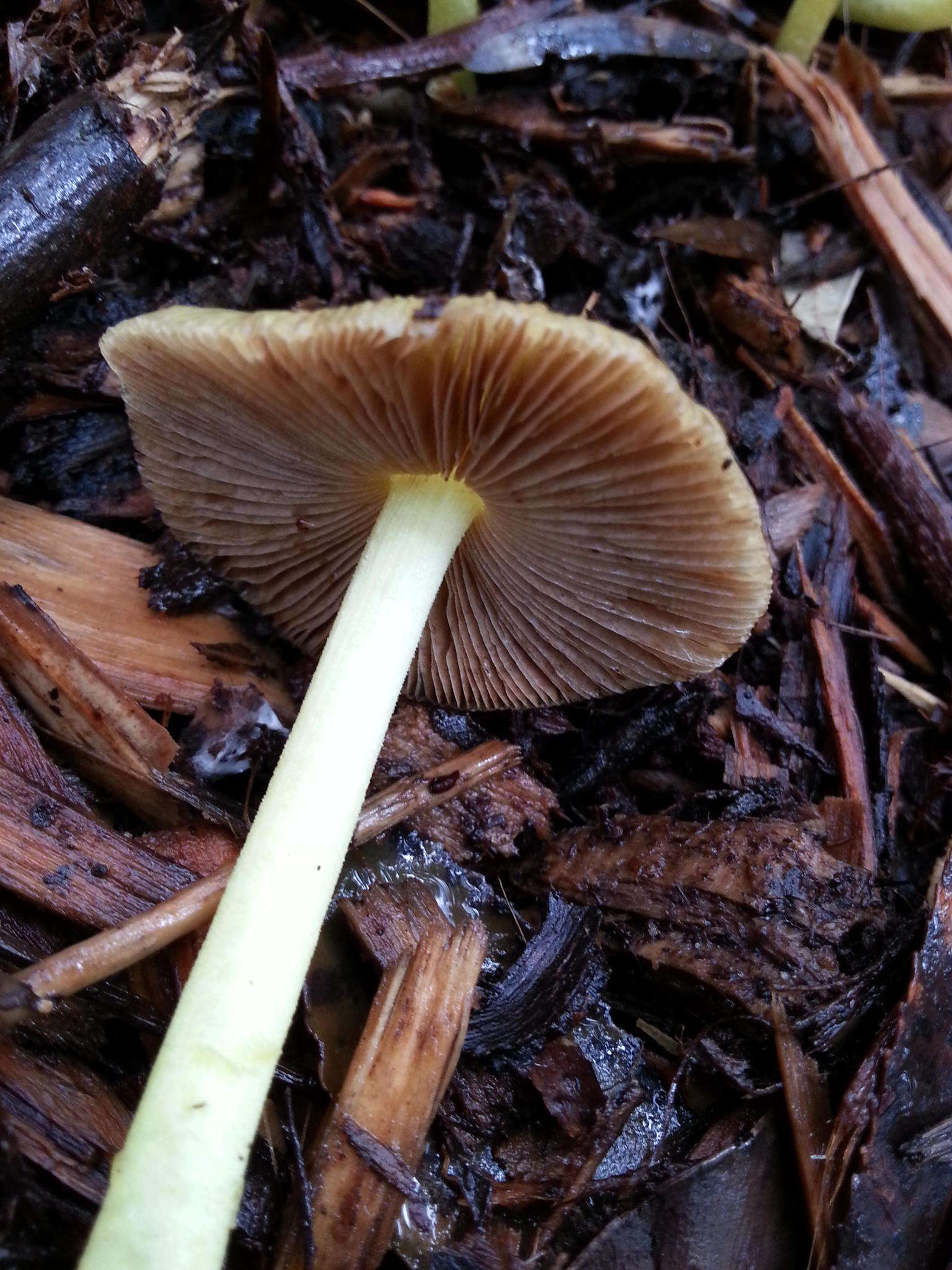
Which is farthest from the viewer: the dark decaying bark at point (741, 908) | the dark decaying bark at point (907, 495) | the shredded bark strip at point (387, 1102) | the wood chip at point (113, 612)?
the dark decaying bark at point (907, 495)

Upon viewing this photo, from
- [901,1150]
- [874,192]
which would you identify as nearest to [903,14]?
[874,192]

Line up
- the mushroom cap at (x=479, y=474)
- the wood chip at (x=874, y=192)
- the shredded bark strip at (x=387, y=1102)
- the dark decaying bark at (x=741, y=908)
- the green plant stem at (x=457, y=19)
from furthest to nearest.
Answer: the wood chip at (x=874, y=192), the green plant stem at (x=457, y=19), the dark decaying bark at (x=741, y=908), the shredded bark strip at (x=387, y=1102), the mushroom cap at (x=479, y=474)

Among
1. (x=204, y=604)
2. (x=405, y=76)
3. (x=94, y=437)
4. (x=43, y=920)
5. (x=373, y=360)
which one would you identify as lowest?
(x=43, y=920)

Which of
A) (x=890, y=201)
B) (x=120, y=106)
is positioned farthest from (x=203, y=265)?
(x=890, y=201)

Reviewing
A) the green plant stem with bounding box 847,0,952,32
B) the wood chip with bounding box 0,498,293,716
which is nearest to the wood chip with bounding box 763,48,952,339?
the green plant stem with bounding box 847,0,952,32

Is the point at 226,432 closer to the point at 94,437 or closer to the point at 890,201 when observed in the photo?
the point at 94,437

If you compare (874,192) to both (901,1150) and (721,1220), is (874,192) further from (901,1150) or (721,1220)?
(721,1220)

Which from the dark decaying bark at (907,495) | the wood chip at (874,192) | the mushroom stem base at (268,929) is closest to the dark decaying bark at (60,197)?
the mushroom stem base at (268,929)

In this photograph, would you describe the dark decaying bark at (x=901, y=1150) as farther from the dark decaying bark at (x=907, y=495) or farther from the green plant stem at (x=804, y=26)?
the green plant stem at (x=804, y=26)
